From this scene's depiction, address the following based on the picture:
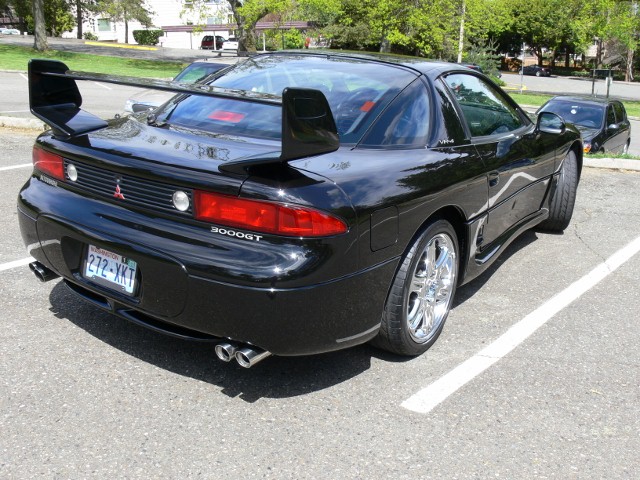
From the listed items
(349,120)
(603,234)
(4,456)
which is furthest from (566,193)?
(4,456)

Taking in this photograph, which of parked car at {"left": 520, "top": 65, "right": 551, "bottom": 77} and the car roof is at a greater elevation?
parked car at {"left": 520, "top": 65, "right": 551, "bottom": 77}

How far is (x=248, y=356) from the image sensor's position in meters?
2.85

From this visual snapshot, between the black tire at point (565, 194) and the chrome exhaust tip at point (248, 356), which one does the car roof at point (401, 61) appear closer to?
the black tire at point (565, 194)

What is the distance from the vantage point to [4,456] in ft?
8.48

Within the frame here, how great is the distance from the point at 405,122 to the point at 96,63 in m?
29.4

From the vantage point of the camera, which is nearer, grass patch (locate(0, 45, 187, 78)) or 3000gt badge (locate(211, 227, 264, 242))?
3000gt badge (locate(211, 227, 264, 242))

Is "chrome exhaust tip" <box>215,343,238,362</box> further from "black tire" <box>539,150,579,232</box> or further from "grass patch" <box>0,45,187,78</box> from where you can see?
"grass patch" <box>0,45,187,78</box>

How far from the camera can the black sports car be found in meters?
2.75

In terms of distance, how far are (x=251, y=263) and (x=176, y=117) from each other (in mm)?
1299

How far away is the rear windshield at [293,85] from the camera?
3430 mm

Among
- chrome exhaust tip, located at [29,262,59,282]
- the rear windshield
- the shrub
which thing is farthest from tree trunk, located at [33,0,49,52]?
the shrub

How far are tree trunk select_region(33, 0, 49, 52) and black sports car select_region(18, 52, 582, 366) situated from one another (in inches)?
1229

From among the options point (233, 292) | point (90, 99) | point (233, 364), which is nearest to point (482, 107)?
point (233, 364)

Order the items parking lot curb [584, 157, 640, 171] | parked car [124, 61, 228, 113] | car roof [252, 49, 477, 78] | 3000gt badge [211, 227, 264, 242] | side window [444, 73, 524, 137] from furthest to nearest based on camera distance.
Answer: parked car [124, 61, 228, 113], parking lot curb [584, 157, 640, 171], side window [444, 73, 524, 137], car roof [252, 49, 477, 78], 3000gt badge [211, 227, 264, 242]
